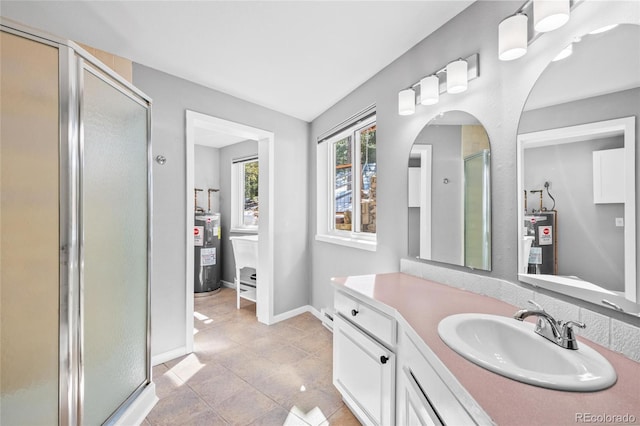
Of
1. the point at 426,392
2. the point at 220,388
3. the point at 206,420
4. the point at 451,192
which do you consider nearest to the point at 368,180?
the point at 451,192

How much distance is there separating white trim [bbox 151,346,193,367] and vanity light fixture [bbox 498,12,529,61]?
118 inches

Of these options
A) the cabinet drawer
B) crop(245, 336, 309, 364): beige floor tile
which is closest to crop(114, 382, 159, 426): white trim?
crop(245, 336, 309, 364): beige floor tile

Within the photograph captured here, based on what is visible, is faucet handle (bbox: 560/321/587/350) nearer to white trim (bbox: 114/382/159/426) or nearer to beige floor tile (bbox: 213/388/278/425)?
beige floor tile (bbox: 213/388/278/425)

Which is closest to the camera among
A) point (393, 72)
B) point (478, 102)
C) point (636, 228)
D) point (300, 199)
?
point (636, 228)

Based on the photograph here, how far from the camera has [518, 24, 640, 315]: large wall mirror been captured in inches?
33.6

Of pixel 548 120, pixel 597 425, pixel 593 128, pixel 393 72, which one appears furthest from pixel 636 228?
pixel 393 72

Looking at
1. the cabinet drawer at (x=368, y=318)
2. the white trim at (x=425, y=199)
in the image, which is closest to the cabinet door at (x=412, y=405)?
the cabinet drawer at (x=368, y=318)

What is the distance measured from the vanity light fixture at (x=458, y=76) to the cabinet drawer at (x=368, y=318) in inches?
49.2

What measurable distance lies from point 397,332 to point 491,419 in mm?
686

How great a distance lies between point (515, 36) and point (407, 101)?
2.39ft

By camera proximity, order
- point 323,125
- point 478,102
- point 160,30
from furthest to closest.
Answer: point 323,125 < point 160,30 < point 478,102
